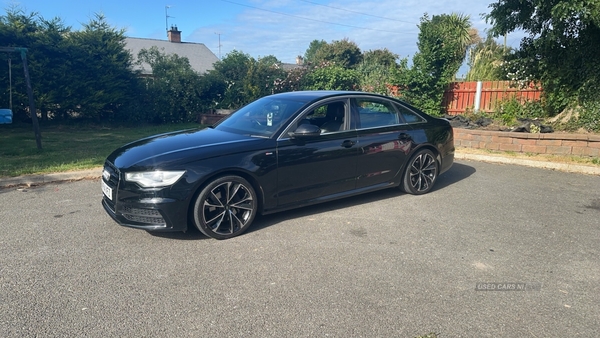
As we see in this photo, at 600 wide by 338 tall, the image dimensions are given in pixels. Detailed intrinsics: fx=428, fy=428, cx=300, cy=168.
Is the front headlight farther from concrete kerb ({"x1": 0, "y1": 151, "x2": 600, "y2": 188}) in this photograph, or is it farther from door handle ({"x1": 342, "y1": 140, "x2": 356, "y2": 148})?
concrete kerb ({"x1": 0, "y1": 151, "x2": 600, "y2": 188})

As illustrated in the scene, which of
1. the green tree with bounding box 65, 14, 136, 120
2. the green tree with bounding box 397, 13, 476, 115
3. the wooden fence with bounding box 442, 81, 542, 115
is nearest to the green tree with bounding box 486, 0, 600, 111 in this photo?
the wooden fence with bounding box 442, 81, 542, 115

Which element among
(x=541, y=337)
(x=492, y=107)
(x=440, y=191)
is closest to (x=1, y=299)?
(x=541, y=337)

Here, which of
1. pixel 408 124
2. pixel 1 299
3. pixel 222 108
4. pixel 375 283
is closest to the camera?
pixel 1 299

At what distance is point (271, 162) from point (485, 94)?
10.7 m

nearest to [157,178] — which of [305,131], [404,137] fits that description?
[305,131]

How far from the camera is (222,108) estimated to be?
646 inches

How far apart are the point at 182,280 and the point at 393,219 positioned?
269cm

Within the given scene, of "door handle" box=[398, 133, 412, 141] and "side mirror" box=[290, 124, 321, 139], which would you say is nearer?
"side mirror" box=[290, 124, 321, 139]

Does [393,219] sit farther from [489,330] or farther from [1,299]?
[1,299]

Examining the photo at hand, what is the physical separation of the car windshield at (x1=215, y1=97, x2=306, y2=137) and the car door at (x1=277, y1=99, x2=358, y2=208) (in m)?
0.19

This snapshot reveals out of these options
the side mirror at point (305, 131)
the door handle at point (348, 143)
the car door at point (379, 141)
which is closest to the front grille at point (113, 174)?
the side mirror at point (305, 131)

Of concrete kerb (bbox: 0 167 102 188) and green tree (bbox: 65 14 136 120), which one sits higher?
green tree (bbox: 65 14 136 120)

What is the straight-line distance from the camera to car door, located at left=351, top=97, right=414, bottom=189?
560cm

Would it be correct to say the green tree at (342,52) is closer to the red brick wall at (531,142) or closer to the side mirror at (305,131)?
the red brick wall at (531,142)
